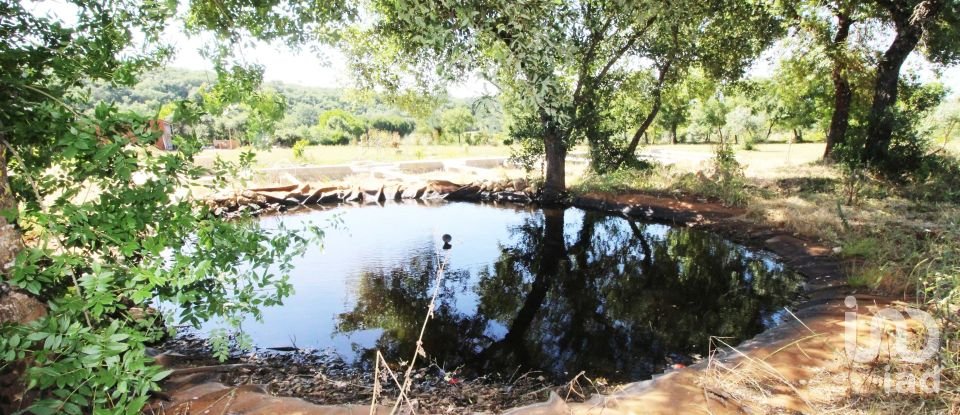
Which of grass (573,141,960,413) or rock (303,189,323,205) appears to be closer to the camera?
grass (573,141,960,413)

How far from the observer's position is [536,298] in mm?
6422

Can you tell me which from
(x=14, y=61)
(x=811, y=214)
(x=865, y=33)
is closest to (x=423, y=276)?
(x=14, y=61)

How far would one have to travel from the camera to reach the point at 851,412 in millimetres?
2572

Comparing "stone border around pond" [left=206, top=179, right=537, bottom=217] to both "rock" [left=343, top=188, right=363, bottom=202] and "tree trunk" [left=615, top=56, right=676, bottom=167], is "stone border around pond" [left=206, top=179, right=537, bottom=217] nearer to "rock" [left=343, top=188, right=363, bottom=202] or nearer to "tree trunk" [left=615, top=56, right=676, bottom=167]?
"rock" [left=343, top=188, right=363, bottom=202]

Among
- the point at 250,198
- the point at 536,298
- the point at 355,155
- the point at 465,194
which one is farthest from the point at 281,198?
the point at 536,298

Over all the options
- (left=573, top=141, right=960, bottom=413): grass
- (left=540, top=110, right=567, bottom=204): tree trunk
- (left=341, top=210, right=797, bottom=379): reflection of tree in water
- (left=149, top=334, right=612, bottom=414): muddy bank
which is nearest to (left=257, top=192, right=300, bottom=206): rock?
(left=341, top=210, right=797, bottom=379): reflection of tree in water

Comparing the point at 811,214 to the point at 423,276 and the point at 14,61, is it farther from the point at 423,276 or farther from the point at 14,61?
the point at 14,61

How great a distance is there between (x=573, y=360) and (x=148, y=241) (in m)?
3.82

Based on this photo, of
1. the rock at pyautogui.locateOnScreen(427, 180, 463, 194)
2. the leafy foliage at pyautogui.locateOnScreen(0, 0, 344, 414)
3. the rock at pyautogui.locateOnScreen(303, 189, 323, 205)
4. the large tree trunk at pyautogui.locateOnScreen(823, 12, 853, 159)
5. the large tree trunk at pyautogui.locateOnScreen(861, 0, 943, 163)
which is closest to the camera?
the leafy foliage at pyautogui.locateOnScreen(0, 0, 344, 414)

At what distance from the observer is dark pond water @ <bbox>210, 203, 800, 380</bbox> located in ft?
16.1

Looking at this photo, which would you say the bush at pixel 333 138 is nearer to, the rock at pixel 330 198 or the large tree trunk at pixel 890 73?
the rock at pixel 330 198

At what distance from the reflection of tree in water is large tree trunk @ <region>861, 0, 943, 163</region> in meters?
5.92

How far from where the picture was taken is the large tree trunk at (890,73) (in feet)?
35.0

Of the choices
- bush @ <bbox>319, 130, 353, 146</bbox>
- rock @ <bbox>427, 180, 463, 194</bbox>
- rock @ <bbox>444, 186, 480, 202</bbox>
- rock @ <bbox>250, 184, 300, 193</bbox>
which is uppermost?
bush @ <bbox>319, 130, 353, 146</bbox>
